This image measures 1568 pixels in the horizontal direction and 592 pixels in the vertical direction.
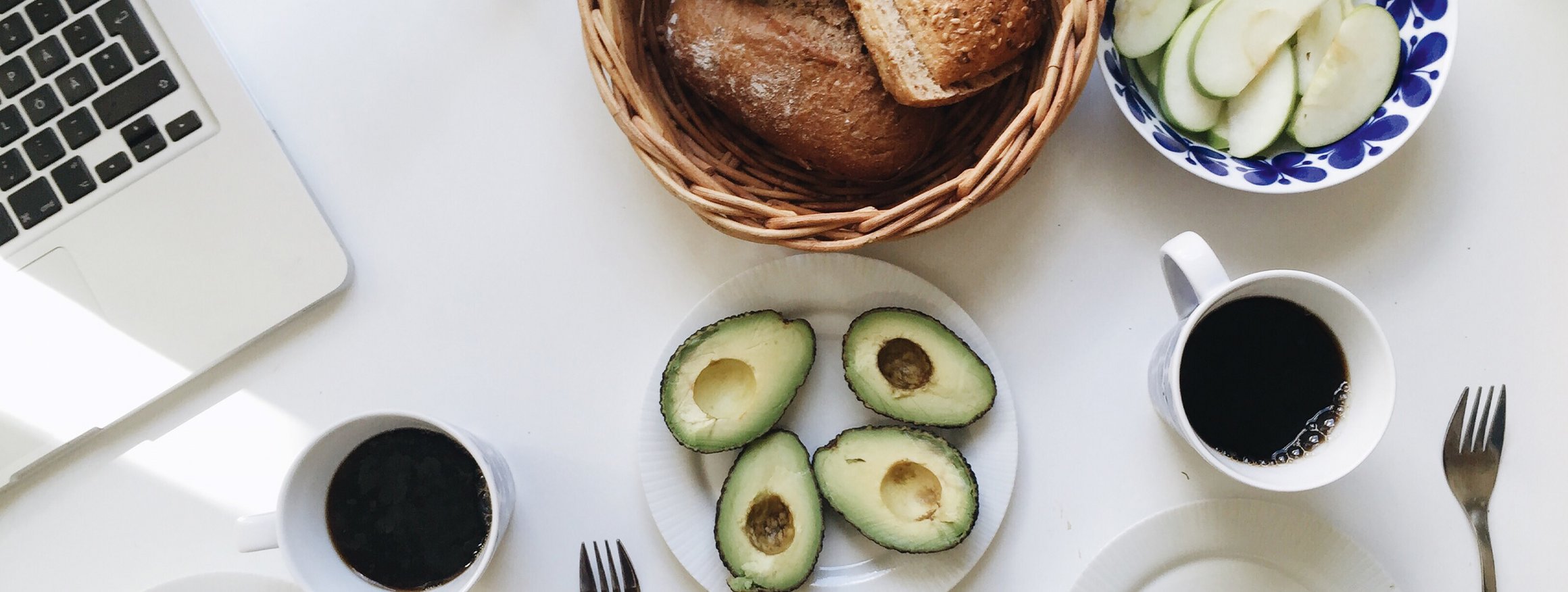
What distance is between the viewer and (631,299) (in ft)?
2.59

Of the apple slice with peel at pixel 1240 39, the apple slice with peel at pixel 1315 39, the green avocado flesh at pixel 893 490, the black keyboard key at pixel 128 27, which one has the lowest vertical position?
the green avocado flesh at pixel 893 490

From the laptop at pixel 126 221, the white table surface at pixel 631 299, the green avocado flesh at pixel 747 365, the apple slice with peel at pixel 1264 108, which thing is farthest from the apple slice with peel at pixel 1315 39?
the laptop at pixel 126 221

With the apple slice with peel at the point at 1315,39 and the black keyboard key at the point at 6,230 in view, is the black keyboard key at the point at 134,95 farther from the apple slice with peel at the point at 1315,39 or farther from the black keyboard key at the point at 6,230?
the apple slice with peel at the point at 1315,39

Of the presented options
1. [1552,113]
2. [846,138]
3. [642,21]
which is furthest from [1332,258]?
[642,21]

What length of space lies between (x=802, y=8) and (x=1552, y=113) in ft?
2.19

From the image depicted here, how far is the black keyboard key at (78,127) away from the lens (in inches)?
27.7

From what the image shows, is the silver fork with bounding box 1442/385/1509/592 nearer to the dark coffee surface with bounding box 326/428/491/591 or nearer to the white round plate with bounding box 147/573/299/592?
the dark coffee surface with bounding box 326/428/491/591

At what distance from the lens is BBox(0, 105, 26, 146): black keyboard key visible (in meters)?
0.70

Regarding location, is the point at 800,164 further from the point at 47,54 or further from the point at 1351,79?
the point at 47,54

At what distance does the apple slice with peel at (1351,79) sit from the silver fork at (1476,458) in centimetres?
28

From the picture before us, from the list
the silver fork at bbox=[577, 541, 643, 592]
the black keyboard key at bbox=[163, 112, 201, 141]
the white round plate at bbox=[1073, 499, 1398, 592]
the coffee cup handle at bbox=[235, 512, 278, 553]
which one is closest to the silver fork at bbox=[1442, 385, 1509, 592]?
the white round plate at bbox=[1073, 499, 1398, 592]

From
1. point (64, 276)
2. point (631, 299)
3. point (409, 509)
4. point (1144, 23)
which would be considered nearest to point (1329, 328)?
point (1144, 23)

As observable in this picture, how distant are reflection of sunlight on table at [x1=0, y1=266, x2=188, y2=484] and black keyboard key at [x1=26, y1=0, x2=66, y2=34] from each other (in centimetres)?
20

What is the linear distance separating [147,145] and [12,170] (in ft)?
0.34
